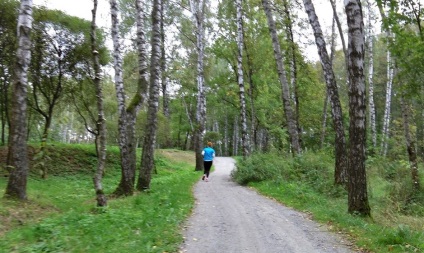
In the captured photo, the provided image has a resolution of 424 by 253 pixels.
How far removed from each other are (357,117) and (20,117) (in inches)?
324

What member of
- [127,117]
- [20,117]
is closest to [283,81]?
[127,117]

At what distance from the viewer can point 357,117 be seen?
8273 millimetres

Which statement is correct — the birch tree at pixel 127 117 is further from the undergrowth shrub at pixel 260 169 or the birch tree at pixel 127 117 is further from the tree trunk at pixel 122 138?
the undergrowth shrub at pixel 260 169

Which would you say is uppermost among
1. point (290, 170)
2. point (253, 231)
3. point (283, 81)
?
point (283, 81)

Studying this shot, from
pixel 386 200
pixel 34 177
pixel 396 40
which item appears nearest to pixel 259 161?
pixel 386 200

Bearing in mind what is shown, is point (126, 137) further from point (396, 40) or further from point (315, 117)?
point (315, 117)

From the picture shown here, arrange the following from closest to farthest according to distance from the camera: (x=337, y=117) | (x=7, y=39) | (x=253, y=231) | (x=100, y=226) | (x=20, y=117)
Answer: (x=100, y=226) < (x=253, y=231) < (x=20, y=117) < (x=337, y=117) < (x=7, y=39)

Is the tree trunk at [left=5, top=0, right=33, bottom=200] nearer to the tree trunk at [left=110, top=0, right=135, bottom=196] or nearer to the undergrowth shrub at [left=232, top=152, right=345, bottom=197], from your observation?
the tree trunk at [left=110, top=0, right=135, bottom=196]

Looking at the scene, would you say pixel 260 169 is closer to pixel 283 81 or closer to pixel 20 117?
pixel 283 81

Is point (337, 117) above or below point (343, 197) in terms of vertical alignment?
above

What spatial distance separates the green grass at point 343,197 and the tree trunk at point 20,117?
7.27 meters

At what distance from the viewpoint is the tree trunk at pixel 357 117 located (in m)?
8.25

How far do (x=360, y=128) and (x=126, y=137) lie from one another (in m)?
7.63

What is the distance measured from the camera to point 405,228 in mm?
6383
